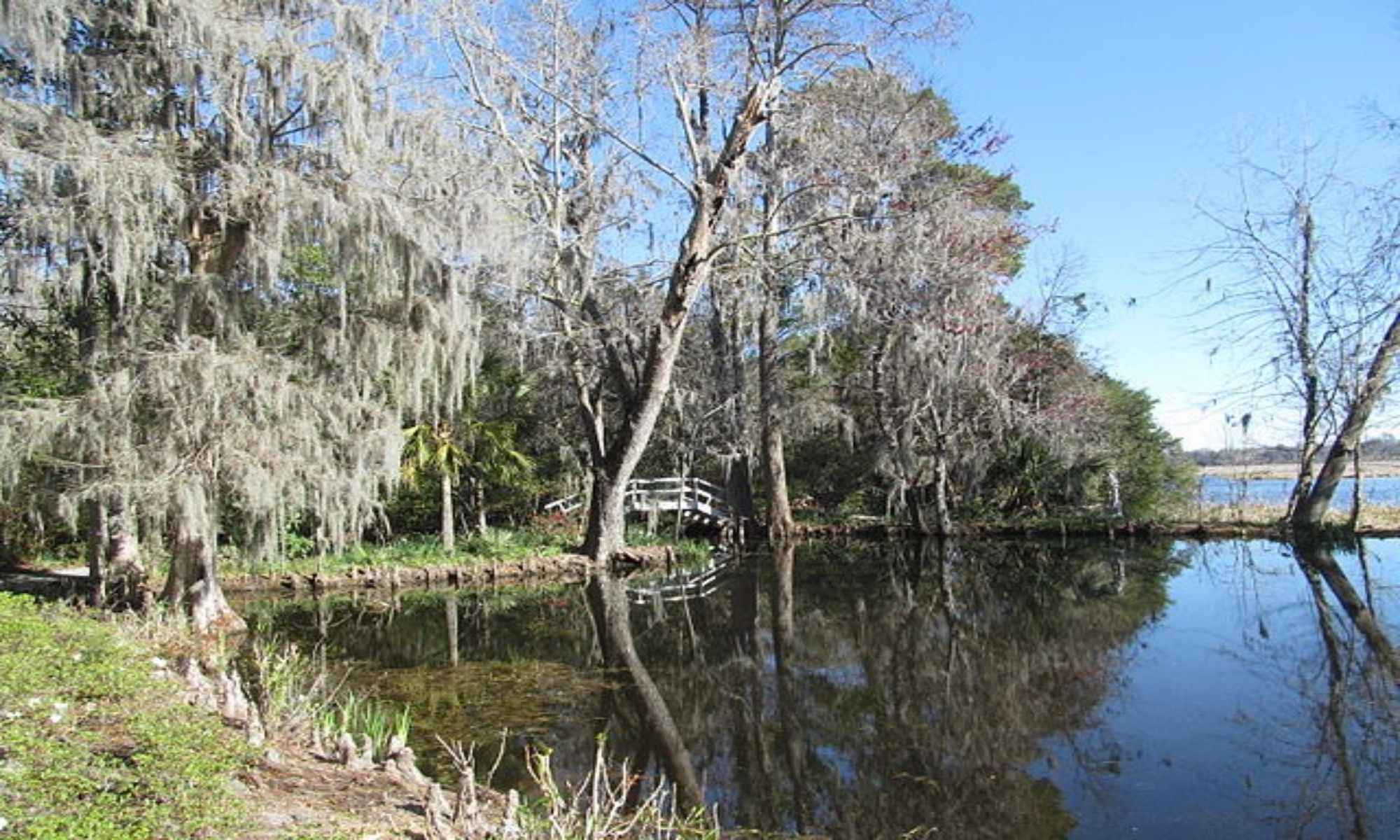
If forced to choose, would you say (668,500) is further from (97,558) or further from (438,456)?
(97,558)

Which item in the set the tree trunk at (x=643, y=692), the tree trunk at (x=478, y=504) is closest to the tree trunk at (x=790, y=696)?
the tree trunk at (x=643, y=692)

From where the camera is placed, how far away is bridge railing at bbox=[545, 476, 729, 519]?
18094 millimetres

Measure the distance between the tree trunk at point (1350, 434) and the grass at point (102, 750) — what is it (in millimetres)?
15521

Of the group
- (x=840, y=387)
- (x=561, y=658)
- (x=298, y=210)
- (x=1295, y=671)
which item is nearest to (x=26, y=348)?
(x=298, y=210)

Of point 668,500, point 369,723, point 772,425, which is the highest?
point 772,425

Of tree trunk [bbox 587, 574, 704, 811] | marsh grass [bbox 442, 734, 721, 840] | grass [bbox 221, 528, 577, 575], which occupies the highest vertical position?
grass [bbox 221, 528, 577, 575]

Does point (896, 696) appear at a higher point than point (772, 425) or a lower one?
lower

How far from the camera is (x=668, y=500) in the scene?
18.9 metres

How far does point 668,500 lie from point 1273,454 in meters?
11.6

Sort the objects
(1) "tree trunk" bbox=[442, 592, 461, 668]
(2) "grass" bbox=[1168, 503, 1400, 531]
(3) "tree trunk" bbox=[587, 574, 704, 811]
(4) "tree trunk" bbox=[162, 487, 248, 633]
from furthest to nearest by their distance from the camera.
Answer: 1. (2) "grass" bbox=[1168, 503, 1400, 531]
2. (4) "tree trunk" bbox=[162, 487, 248, 633]
3. (1) "tree trunk" bbox=[442, 592, 461, 668]
4. (3) "tree trunk" bbox=[587, 574, 704, 811]

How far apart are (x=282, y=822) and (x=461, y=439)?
40.0 ft

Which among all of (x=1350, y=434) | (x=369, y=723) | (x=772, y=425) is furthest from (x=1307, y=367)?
(x=369, y=723)

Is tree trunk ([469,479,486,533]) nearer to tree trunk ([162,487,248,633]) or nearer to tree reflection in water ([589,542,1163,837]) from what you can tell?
tree reflection in water ([589,542,1163,837])

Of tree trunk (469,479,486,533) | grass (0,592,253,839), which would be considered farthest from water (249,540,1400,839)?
tree trunk (469,479,486,533)
